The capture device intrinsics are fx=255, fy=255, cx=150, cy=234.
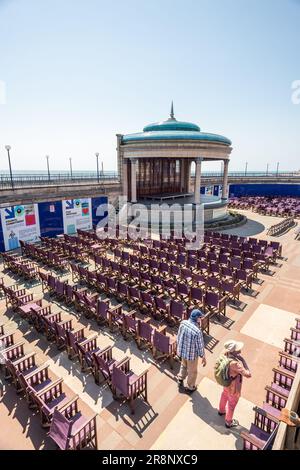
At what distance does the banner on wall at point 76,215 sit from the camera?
60.2 feet

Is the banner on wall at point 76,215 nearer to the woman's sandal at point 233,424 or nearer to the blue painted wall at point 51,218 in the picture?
the blue painted wall at point 51,218

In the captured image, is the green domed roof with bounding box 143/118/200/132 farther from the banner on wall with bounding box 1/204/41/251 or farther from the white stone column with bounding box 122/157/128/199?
the banner on wall with bounding box 1/204/41/251

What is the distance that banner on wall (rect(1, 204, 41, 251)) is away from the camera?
48.8ft

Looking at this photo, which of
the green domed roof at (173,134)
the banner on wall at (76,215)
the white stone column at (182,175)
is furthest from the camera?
the white stone column at (182,175)

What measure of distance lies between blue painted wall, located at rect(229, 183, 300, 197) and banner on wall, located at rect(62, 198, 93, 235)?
91.3ft

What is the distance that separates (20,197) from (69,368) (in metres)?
12.5

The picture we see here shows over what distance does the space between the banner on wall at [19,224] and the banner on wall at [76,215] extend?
2185 millimetres

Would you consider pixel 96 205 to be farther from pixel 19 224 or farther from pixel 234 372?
pixel 234 372

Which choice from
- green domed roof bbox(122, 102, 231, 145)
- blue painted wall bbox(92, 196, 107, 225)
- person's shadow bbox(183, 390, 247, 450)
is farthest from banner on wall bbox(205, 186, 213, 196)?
person's shadow bbox(183, 390, 247, 450)

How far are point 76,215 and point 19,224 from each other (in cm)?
434

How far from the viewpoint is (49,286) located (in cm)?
1001

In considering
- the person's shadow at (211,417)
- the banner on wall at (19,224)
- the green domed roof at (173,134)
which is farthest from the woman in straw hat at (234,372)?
the green domed roof at (173,134)

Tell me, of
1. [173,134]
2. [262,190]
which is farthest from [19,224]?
[262,190]
